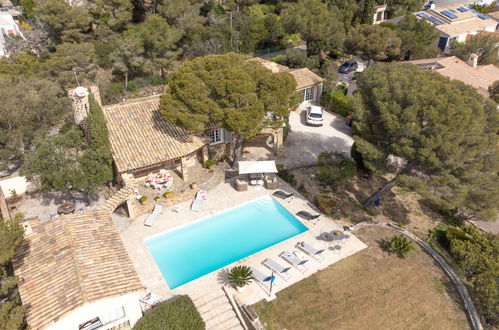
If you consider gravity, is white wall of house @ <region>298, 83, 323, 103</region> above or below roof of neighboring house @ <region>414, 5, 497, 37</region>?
below

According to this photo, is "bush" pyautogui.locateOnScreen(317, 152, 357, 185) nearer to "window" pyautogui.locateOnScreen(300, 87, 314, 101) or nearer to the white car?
the white car

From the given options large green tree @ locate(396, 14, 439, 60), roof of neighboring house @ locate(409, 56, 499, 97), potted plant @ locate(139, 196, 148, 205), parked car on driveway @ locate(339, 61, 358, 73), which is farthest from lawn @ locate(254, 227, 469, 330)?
large green tree @ locate(396, 14, 439, 60)

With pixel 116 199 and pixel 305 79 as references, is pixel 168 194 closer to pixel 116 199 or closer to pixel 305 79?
pixel 116 199

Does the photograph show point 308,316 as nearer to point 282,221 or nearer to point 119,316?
point 282,221

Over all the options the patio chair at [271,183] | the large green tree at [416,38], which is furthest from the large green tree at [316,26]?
the patio chair at [271,183]

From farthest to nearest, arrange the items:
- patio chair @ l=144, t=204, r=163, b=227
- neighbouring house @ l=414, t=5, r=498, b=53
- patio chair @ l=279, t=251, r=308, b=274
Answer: neighbouring house @ l=414, t=5, r=498, b=53
patio chair @ l=144, t=204, r=163, b=227
patio chair @ l=279, t=251, r=308, b=274

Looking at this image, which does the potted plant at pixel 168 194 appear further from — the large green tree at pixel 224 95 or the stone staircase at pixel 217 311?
the stone staircase at pixel 217 311
